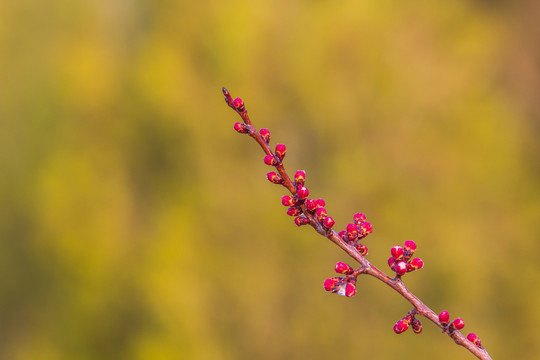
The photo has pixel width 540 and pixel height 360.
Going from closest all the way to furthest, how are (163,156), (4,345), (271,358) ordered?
(271,358), (163,156), (4,345)

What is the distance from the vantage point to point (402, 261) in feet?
3.76

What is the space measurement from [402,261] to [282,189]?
6.90 metres

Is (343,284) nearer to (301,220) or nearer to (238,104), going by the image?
(301,220)

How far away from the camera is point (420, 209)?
8602 millimetres

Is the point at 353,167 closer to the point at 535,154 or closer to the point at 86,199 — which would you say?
the point at 535,154

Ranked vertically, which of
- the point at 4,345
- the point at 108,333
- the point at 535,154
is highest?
the point at 535,154

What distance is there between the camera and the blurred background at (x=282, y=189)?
26.7ft

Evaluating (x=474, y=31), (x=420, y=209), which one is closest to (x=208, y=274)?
(x=420, y=209)

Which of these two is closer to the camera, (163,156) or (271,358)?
(271,358)

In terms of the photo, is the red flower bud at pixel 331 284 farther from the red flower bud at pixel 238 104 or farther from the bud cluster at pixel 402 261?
the red flower bud at pixel 238 104

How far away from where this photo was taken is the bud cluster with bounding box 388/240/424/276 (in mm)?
1113

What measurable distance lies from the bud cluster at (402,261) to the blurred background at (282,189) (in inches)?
270

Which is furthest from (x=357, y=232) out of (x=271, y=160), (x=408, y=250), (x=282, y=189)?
(x=282, y=189)

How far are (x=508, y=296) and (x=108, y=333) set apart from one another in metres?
6.66
